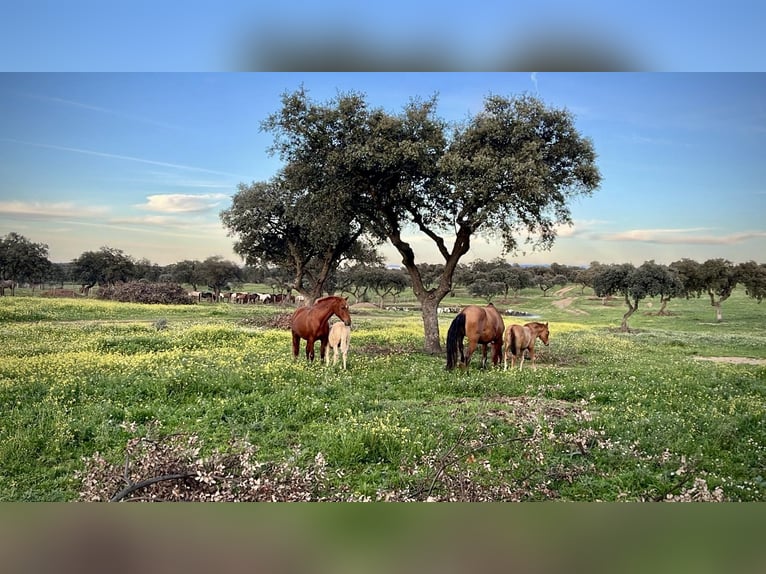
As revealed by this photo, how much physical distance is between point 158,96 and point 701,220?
5.44 meters

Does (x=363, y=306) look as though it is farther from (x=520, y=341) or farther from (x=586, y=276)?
(x=586, y=276)

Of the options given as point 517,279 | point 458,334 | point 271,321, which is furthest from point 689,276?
point 271,321

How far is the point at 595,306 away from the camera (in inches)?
213

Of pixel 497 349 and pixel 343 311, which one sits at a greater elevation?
pixel 343 311

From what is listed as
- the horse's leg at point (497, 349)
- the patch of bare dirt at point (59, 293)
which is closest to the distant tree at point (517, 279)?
the horse's leg at point (497, 349)

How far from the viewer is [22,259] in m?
5.11

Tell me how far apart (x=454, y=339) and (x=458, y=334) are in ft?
0.21

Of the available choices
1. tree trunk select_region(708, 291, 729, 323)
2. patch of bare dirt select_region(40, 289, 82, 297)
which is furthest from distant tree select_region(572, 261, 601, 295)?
patch of bare dirt select_region(40, 289, 82, 297)

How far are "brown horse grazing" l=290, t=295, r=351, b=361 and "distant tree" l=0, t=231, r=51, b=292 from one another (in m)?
2.42

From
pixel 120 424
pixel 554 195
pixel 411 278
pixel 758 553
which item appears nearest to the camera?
pixel 758 553

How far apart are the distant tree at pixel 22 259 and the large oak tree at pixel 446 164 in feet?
7.95

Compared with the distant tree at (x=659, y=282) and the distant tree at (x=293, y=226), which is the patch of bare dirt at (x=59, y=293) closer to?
the distant tree at (x=293, y=226)
